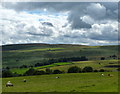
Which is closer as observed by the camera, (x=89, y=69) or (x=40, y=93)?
(x=40, y=93)

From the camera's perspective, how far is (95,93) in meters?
29.7

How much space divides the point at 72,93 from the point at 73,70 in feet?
204

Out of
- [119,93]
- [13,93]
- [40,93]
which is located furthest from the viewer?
[13,93]

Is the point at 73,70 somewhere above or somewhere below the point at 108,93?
below

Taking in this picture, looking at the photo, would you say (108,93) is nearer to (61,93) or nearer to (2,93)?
(61,93)

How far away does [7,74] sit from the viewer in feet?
301

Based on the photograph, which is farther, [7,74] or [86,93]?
[7,74]

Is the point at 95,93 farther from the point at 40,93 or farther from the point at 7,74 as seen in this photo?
the point at 7,74

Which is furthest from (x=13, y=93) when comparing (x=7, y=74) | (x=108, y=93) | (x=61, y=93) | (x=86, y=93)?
(x=7, y=74)

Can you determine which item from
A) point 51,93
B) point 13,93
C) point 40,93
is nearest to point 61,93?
point 51,93

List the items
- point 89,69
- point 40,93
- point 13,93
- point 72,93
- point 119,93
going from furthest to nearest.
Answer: point 89,69 → point 13,93 → point 40,93 → point 72,93 → point 119,93

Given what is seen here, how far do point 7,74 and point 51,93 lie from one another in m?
64.4

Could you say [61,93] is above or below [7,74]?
above

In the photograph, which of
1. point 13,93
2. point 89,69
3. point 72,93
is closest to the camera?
point 72,93
